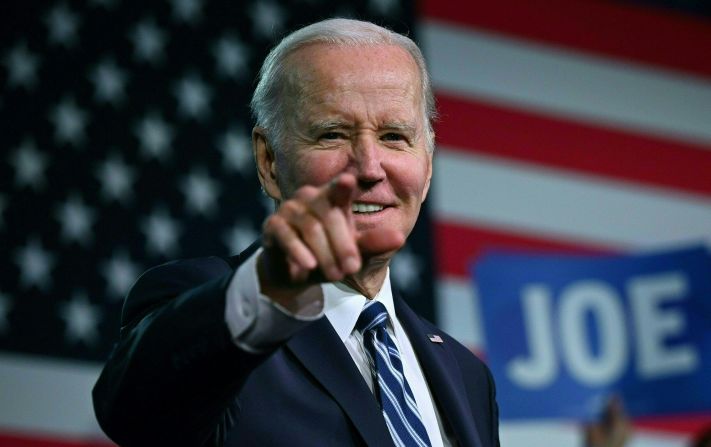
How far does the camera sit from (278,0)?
4930 millimetres

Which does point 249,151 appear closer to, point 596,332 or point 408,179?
point 596,332

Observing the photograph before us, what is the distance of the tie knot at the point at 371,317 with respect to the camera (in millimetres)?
1545

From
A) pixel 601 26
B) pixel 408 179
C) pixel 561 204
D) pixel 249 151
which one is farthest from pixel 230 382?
pixel 601 26

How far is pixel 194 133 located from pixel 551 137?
67.0 inches

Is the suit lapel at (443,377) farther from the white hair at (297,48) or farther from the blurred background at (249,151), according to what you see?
the blurred background at (249,151)

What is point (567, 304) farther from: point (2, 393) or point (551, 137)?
point (2, 393)

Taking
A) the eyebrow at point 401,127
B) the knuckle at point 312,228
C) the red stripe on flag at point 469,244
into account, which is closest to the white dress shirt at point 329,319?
the knuckle at point 312,228

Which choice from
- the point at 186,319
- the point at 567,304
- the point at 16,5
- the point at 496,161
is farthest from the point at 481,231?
the point at 186,319

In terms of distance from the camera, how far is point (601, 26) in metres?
5.70

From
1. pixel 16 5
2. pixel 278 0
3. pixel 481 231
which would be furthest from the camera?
pixel 481 231

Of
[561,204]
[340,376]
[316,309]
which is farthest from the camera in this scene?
[561,204]

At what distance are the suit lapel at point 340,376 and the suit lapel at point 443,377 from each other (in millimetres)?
196

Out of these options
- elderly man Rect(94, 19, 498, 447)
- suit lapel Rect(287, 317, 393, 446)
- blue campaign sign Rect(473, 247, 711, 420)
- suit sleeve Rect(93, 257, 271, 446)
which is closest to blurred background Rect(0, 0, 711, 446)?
blue campaign sign Rect(473, 247, 711, 420)

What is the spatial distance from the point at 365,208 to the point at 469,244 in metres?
3.76
